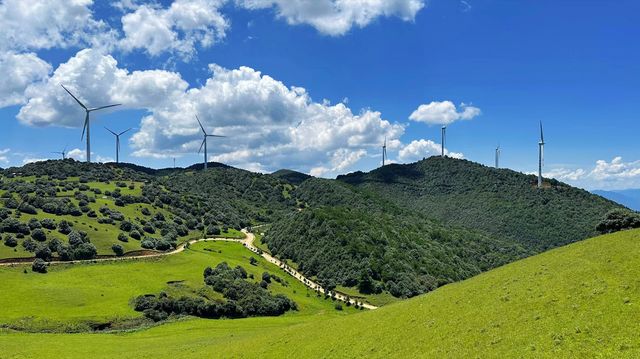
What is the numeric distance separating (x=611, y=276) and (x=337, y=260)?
119226mm

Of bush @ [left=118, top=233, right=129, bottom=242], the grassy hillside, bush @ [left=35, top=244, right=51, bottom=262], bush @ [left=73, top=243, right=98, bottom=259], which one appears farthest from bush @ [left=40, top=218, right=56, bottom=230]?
bush @ [left=35, top=244, right=51, bottom=262]

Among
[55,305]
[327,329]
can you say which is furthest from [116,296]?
[327,329]

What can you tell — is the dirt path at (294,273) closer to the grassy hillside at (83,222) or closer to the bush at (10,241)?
the grassy hillside at (83,222)

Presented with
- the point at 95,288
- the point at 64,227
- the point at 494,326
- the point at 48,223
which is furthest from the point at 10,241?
the point at 494,326

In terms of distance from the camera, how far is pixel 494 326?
3672 cm

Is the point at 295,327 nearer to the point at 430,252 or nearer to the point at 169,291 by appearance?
the point at 169,291

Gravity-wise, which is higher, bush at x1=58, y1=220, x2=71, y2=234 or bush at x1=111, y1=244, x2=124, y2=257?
bush at x1=58, y1=220, x2=71, y2=234

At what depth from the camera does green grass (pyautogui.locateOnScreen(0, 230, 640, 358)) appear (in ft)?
103

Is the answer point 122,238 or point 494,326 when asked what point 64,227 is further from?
point 494,326

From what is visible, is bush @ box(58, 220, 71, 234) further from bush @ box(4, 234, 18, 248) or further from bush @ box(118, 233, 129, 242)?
bush @ box(4, 234, 18, 248)

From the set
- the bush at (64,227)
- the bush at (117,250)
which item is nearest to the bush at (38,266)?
the bush at (117,250)

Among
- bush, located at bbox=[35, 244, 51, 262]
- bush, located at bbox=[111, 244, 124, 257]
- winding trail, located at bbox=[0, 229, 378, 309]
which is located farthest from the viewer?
bush, located at bbox=[111, 244, 124, 257]

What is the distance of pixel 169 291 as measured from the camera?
338 ft

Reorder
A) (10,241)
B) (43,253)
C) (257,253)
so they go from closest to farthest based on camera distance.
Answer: (43,253) → (10,241) → (257,253)
